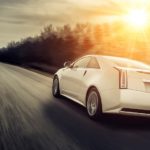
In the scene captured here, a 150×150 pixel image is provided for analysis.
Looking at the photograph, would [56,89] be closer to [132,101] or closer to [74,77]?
[74,77]

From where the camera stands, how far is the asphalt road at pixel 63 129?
24.4ft

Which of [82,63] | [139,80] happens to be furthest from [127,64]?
[82,63]

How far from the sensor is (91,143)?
7.64 metres

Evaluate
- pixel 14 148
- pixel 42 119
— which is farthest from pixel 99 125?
pixel 14 148

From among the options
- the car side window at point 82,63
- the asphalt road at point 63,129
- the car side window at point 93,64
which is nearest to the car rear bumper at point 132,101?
the asphalt road at point 63,129

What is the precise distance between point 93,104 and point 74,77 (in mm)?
1956

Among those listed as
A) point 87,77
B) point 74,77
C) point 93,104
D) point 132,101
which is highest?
point 87,77

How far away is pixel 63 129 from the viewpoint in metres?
8.80

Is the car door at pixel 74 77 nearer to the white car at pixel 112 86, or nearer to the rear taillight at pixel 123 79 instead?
the white car at pixel 112 86

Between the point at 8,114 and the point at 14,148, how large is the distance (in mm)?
3691

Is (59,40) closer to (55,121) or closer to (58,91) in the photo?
(58,91)

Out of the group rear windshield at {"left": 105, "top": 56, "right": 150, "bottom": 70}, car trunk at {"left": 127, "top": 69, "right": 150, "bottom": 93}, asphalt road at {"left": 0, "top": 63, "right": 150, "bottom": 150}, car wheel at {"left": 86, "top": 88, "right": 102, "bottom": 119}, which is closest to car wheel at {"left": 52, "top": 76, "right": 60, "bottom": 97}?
asphalt road at {"left": 0, "top": 63, "right": 150, "bottom": 150}

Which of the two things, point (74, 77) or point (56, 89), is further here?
point (56, 89)

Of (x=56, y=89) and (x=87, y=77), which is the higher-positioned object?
(x=87, y=77)
